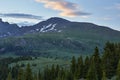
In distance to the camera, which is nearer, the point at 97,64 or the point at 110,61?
the point at 97,64

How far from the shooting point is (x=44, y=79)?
562 ft

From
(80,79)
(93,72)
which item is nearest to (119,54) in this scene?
(80,79)

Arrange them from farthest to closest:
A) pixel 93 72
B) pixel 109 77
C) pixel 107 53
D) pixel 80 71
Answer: pixel 80 71, pixel 107 53, pixel 109 77, pixel 93 72

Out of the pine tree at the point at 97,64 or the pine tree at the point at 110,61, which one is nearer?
the pine tree at the point at 97,64

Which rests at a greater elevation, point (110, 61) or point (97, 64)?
point (110, 61)

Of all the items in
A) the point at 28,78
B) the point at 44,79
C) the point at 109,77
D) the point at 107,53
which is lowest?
the point at 44,79

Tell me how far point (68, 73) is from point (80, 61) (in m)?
13.1

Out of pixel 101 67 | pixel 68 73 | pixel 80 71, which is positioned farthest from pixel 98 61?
pixel 68 73

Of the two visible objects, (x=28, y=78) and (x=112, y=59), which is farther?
(x=28, y=78)

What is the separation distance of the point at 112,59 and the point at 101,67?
23.8 feet

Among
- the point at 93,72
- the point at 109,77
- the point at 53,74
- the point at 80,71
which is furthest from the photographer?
the point at 53,74

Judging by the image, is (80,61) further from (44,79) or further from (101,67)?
(44,79)

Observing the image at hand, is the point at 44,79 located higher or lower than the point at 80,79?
lower

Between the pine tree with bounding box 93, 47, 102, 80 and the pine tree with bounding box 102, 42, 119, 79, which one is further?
the pine tree with bounding box 102, 42, 119, 79
